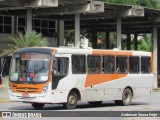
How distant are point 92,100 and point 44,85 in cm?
329

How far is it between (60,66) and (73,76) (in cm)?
93

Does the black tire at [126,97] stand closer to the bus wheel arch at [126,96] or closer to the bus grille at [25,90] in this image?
the bus wheel arch at [126,96]

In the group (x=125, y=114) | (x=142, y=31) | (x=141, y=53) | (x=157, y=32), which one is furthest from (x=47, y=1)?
(x=142, y=31)

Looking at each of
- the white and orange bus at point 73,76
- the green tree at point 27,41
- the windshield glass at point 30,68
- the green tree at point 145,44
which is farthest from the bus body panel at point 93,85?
the green tree at point 145,44

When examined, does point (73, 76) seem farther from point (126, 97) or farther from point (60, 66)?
point (126, 97)

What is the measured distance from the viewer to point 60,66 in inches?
905

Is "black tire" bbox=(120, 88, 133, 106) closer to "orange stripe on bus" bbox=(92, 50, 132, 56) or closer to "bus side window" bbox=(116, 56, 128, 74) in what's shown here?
"bus side window" bbox=(116, 56, 128, 74)

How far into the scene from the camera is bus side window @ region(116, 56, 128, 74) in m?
26.3

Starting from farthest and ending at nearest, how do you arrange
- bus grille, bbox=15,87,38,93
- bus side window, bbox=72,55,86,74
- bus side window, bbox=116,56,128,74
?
bus side window, bbox=116,56,128,74 < bus side window, bbox=72,55,86,74 < bus grille, bbox=15,87,38,93

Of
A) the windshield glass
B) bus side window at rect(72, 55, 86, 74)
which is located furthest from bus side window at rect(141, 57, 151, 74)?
the windshield glass

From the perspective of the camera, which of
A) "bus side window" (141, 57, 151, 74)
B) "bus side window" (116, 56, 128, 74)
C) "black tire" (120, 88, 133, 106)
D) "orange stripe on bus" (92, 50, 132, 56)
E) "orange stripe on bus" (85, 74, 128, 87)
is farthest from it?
"bus side window" (141, 57, 151, 74)

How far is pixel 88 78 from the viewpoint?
969 inches

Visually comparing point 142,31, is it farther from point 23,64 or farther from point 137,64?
point 23,64

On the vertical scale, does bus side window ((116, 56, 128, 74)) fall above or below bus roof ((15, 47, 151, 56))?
below
